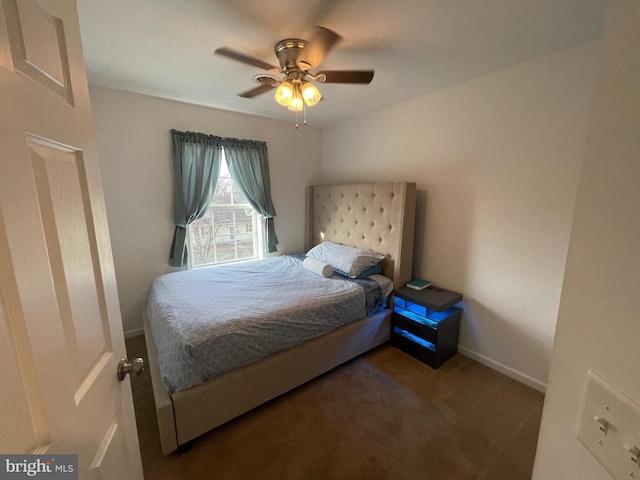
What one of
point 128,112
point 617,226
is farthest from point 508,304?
point 128,112

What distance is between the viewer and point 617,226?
0.41 metres

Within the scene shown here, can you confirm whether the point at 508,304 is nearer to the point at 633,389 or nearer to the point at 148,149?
the point at 633,389

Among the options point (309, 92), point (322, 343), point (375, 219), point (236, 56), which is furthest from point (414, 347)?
point (236, 56)

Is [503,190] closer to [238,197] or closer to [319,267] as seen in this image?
[319,267]

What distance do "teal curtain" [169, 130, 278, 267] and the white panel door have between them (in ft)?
7.27

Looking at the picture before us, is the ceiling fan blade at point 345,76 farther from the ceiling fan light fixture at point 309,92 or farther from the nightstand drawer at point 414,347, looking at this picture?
the nightstand drawer at point 414,347

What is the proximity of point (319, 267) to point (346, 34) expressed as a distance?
193cm

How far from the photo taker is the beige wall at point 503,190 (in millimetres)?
1773

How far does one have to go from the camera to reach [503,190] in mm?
2066

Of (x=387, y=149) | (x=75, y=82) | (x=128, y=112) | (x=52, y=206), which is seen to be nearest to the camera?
(x=52, y=206)

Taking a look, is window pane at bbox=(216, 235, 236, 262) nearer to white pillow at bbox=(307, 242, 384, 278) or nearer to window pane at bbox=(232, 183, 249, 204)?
window pane at bbox=(232, 183, 249, 204)

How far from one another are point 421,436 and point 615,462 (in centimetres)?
152

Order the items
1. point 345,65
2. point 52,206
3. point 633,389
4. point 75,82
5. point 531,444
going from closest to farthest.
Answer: point 633,389, point 52,206, point 75,82, point 531,444, point 345,65

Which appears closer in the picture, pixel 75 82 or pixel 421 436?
pixel 75 82
